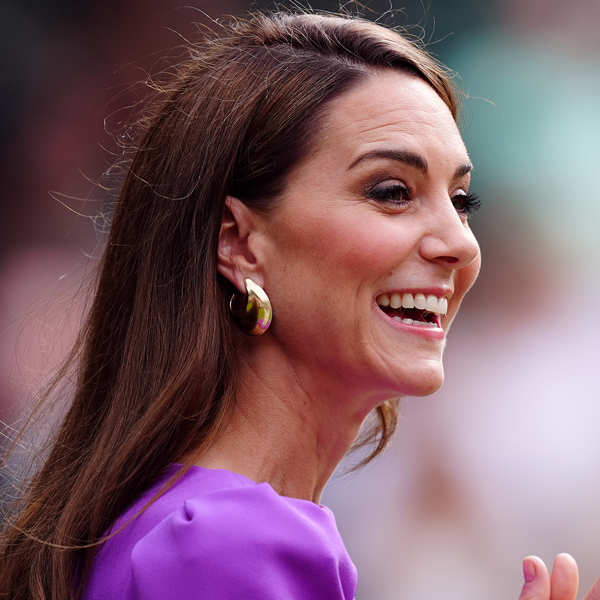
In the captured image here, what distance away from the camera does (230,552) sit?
1531 mm

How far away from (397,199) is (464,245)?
0.16 m

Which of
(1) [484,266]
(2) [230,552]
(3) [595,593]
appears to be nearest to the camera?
(2) [230,552]

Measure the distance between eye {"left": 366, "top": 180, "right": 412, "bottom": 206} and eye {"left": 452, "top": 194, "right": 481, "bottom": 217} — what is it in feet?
0.75

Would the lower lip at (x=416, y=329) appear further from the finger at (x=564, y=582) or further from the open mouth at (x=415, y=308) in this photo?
the finger at (x=564, y=582)

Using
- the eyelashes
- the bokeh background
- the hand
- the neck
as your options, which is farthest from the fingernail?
the bokeh background

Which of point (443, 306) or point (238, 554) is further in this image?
point (443, 306)

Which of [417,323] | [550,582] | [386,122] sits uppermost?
[386,122]

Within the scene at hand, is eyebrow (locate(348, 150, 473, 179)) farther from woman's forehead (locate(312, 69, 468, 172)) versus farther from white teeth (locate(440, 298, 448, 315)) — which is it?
white teeth (locate(440, 298, 448, 315))

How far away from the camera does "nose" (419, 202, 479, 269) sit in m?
2.00

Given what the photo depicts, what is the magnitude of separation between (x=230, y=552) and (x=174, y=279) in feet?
2.18

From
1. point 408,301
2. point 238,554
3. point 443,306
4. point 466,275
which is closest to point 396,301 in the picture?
point 408,301

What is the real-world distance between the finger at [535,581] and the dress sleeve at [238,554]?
1.13 feet

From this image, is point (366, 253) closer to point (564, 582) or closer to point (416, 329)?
point (416, 329)

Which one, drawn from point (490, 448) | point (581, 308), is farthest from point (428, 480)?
point (581, 308)
